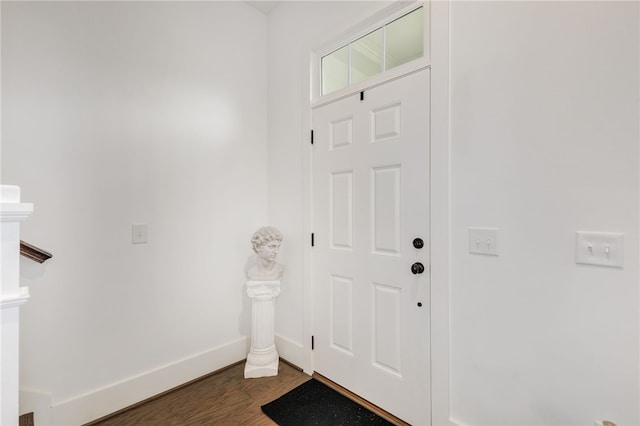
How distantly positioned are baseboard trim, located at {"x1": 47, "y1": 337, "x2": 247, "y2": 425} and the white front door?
744 mm

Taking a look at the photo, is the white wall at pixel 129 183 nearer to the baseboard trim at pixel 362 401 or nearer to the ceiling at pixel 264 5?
the ceiling at pixel 264 5

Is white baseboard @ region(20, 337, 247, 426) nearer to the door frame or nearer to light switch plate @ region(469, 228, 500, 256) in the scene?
the door frame

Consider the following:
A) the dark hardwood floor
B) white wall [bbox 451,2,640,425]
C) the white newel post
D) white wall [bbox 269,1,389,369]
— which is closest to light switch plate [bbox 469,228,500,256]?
white wall [bbox 451,2,640,425]

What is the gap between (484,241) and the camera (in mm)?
1309

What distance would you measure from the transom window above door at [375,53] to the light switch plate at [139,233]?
5.16 ft

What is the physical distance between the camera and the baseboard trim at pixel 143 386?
5.17ft

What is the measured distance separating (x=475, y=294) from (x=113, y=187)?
215cm

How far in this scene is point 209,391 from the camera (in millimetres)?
1920

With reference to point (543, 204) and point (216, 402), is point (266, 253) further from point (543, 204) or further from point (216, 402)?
point (543, 204)

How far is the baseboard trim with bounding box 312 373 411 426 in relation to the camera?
1.62m

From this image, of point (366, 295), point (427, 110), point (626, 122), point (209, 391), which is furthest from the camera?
point (209, 391)

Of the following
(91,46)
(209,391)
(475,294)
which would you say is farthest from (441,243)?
(91,46)

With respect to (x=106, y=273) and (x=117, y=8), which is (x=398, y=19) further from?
(x=106, y=273)

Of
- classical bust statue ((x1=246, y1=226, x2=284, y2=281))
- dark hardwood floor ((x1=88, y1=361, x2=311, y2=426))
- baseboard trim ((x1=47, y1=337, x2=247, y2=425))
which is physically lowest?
dark hardwood floor ((x1=88, y1=361, x2=311, y2=426))
